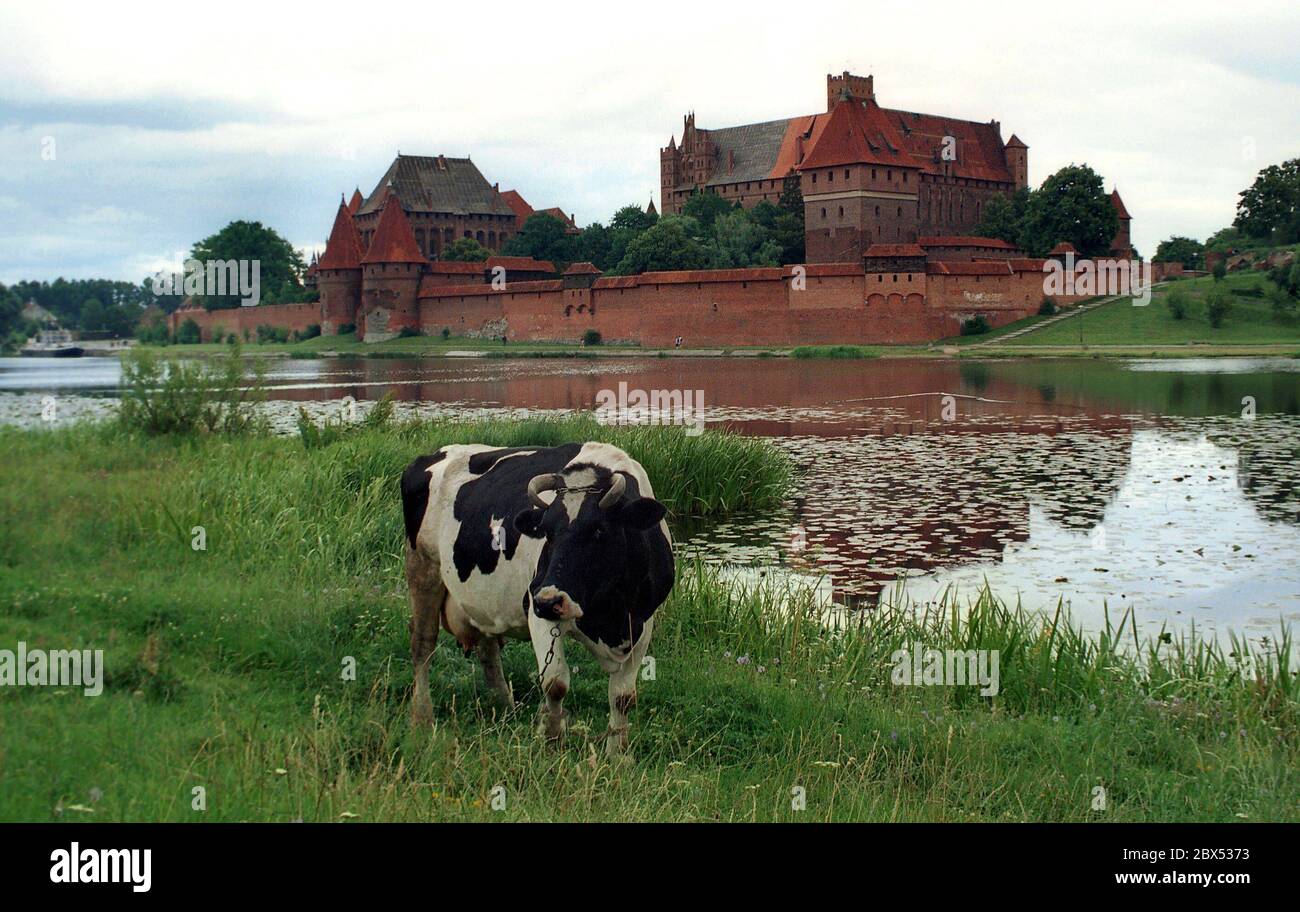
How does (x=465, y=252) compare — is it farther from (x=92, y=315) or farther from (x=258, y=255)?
(x=92, y=315)

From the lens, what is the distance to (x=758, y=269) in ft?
159

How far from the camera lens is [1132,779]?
443 centimetres

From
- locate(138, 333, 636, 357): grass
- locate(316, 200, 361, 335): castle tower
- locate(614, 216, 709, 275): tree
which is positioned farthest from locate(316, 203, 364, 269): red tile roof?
locate(614, 216, 709, 275): tree

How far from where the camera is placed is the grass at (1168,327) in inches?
1571

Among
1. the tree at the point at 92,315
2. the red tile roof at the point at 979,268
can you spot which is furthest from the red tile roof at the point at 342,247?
the tree at the point at 92,315

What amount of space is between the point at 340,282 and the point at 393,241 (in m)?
3.55

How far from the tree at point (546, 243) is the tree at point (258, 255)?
13096 millimetres

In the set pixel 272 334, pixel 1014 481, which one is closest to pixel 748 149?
pixel 272 334

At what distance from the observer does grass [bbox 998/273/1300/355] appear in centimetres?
3991

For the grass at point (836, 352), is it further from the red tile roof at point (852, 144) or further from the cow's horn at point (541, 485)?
the cow's horn at point (541, 485)
